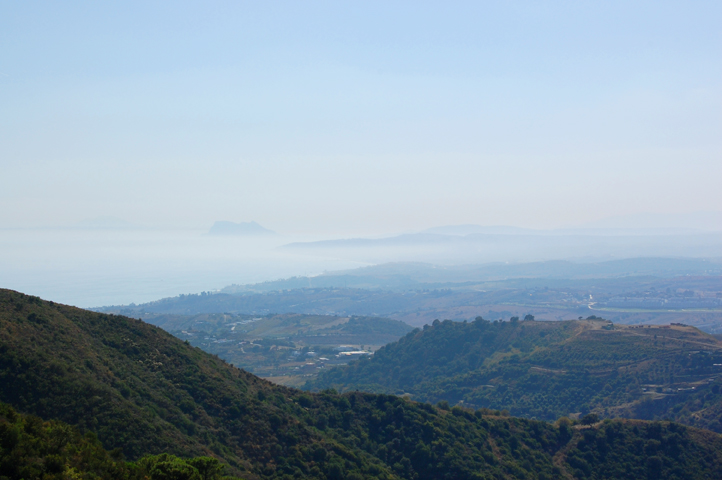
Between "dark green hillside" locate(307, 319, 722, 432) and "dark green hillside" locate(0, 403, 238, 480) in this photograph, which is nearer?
"dark green hillside" locate(0, 403, 238, 480)

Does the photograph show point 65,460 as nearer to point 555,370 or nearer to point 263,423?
point 263,423

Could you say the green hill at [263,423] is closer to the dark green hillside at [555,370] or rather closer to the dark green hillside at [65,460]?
the dark green hillside at [65,460]

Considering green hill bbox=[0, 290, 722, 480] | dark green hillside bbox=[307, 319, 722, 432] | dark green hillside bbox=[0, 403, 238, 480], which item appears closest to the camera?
dark green hillside bbox=[0, 403, 238, 480]

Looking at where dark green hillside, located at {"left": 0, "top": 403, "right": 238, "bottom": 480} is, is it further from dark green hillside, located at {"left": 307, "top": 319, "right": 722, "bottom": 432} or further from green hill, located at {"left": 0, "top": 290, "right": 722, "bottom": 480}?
dark green hillside, located at {"left": 307, "top": 319, "right": 722, "bottom": 432}

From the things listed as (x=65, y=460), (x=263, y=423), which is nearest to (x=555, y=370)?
(x=263, y=423)

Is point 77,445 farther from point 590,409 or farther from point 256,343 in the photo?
point 256,343

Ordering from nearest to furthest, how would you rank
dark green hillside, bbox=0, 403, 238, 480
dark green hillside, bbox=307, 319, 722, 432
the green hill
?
1. dark green hillside, bbox=0, 403, 238, 480
2. the green hill
3. dark green hillside, bbox=307, 319, 722, 432

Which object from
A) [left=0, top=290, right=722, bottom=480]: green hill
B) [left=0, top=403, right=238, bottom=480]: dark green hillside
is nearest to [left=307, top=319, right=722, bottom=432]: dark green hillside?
[left=0, top=290, right=722, bottom=480]: green hill
